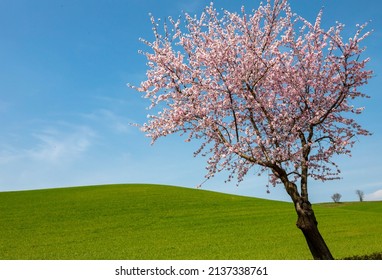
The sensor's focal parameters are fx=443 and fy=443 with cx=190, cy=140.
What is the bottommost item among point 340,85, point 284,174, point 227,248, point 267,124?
point 227,248

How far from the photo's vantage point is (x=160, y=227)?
43.1 m

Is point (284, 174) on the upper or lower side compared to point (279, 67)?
lower

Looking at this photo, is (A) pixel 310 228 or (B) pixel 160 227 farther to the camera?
(B) pixel 160 227

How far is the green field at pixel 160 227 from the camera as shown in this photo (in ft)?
103

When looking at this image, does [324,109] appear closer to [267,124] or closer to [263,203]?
[267,124]

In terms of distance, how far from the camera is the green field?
31500 mm

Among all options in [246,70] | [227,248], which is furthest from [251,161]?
[227,248]

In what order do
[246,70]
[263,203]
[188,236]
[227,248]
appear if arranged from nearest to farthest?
[246,70]
[227,248]
[188,236]
[263,203]

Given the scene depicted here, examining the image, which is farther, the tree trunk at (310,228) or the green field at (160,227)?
the green field at (160,227)

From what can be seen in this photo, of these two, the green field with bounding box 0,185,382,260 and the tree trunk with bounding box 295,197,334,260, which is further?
the green field with bounding box 0,185,382,260

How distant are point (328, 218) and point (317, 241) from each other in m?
36.2

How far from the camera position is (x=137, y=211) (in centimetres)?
5138

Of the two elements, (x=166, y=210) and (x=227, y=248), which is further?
(x=166, y=210)

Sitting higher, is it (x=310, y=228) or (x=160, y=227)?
(x=160, y=227)
